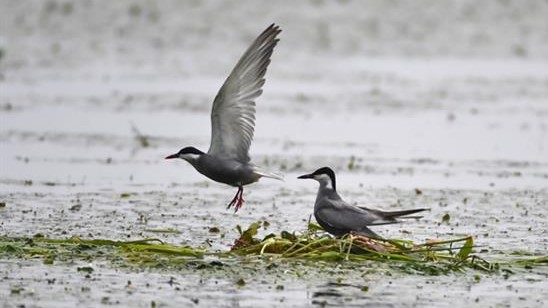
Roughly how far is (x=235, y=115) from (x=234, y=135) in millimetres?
186

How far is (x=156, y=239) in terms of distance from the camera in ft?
37.1

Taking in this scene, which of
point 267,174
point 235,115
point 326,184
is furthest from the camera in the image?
point 235,115

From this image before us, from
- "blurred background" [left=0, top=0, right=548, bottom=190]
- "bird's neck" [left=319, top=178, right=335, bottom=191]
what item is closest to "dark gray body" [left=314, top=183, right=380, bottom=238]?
"bird's neck" [left=319, top=178, right=335, bottom=191]

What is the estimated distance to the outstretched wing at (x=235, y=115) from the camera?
12.5 metres

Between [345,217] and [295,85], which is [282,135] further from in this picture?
[345,217]

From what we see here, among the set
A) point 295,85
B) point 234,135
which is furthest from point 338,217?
point 295,85

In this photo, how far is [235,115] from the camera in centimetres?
1259

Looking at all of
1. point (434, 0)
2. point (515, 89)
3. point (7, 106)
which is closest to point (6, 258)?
point (7, 106)

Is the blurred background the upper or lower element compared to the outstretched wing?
upper

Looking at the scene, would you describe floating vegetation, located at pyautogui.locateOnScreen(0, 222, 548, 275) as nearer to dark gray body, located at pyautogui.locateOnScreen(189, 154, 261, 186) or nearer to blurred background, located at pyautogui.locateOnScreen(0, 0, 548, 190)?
dark gray body, located at pyautogui.locateOnScreen(189, 154, 261, 186)

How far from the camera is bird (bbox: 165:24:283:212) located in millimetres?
12398

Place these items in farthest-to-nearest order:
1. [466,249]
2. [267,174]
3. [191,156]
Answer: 1. [191,156]
2. [267,174]
3. [466,249]

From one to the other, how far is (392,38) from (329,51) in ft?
5.51

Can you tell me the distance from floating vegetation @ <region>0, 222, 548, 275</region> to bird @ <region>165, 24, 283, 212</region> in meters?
1.06
